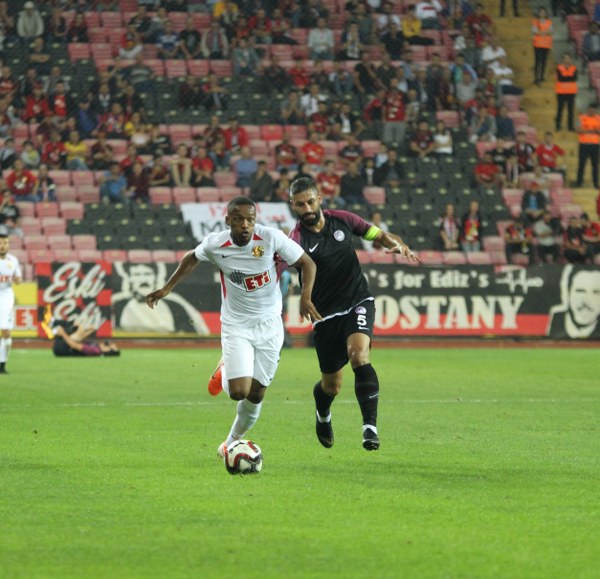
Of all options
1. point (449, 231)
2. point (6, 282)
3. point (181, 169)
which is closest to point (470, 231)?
point (449, 231)

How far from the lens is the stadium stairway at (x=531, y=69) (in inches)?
1299

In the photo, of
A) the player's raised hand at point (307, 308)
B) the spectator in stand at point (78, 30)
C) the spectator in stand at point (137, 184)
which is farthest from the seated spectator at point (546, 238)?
the player's raised hand at point (307, 308)

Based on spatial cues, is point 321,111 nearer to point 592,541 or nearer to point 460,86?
point 460,86

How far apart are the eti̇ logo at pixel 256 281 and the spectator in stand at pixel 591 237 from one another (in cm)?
2028

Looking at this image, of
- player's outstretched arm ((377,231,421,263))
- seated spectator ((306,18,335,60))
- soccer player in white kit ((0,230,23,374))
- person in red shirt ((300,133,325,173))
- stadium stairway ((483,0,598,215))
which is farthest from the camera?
stadium stairway ((483,0,598,215))

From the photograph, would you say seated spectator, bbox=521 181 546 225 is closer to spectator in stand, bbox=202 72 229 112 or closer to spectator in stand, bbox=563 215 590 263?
spectator in stand, bbox=563 215 590 263

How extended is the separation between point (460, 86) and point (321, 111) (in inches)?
143

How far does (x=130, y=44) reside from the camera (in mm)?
30859

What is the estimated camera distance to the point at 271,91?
3061 cm

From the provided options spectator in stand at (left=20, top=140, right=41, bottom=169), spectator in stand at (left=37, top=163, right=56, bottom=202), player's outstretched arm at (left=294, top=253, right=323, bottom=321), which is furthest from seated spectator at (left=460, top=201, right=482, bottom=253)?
player's outstretched arm at (left=294, top=253, right=323, bottom=321)

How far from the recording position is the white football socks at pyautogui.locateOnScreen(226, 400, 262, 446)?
930 cm

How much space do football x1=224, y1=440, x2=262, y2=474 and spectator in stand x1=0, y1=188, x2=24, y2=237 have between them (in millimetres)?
18894

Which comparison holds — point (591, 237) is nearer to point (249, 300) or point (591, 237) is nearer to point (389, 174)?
point (389, 174)

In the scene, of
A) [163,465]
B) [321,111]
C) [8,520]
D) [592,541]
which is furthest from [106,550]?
[321,111]
